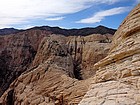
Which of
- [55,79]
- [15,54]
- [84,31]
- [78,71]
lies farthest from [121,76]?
[84,31]

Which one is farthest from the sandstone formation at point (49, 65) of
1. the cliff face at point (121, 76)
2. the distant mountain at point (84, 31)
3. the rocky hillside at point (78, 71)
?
the distant mountain at point (84, 31)

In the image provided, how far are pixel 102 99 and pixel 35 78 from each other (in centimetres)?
2179

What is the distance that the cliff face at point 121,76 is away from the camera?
367 inches

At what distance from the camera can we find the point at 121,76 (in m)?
10.8

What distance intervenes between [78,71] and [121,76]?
31.8 metres

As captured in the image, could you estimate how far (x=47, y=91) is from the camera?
88.7ft

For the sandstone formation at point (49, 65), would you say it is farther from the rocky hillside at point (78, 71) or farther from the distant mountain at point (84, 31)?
the distant mountain at point (84, 31)

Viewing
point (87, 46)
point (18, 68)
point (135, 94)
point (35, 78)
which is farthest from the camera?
point (18, 68)

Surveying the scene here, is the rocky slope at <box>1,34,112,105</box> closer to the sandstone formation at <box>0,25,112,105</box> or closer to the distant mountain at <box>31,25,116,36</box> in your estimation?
the sandstone formation at <box>0,25,112,105</box>

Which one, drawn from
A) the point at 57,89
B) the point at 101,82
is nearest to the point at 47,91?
the point at 57,89

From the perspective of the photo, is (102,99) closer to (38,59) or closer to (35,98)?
(35,98)

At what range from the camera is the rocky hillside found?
1023cm

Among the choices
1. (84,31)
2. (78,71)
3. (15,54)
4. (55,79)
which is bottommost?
(15,54)

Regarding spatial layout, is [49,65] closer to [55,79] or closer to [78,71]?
[55,79]
